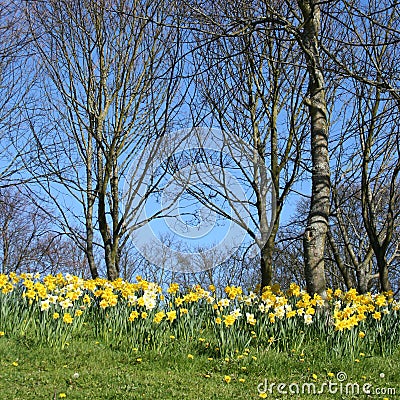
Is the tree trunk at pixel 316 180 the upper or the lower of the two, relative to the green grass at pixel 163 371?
upper

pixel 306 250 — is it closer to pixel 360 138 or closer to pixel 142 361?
pixel 142 361

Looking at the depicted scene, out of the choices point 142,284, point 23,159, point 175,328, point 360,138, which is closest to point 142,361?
point 175,328

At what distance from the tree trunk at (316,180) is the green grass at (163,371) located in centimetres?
100

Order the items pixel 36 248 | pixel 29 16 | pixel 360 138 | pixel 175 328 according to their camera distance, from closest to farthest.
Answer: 1. pixel 175 328
2. pixel 29 16
3. pixel 360 138
4. pixel 36 248

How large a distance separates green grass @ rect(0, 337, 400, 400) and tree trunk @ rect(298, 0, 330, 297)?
1.00 m

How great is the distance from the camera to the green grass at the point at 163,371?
10.4ft

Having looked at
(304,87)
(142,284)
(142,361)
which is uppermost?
(304,87)

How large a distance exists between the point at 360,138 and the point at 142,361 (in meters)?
6.71

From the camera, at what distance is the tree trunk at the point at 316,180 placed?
509cm

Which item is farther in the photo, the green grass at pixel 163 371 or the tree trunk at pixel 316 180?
the tree trunk at pixel 316 180

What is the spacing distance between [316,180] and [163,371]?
286 centimetres

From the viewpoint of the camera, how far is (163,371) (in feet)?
11.9

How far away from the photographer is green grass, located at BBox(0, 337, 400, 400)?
10.4 feet

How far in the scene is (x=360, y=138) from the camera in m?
8.90
